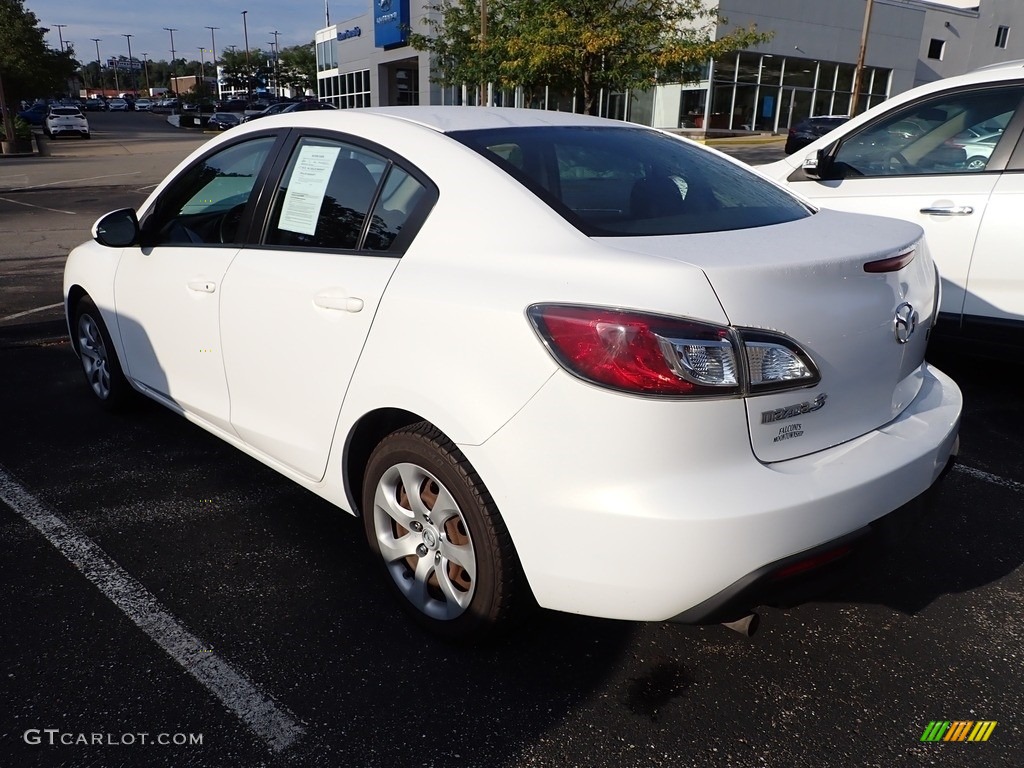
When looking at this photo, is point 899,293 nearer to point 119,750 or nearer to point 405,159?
point 405,159

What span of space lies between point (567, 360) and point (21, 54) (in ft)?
148

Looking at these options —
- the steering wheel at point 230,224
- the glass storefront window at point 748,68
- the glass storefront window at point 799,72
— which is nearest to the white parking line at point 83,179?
the steering wheel at point 230,224

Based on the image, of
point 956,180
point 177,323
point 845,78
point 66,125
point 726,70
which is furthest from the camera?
point 66,125

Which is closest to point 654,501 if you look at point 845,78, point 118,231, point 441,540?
point 441,540

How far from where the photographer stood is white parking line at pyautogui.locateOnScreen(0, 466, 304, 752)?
2.29m

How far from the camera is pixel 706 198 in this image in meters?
2.74

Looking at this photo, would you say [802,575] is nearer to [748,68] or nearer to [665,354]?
[665,354]

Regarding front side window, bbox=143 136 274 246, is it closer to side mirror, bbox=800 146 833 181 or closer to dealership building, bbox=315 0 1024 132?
side mirror, bbox=800 146 833 181

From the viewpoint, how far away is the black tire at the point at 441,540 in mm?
2289

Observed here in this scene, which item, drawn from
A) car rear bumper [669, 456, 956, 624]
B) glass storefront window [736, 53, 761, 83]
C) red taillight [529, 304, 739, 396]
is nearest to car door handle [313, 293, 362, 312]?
red taillight [529, 304, 739, 396]

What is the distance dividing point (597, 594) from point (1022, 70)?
4345 mm

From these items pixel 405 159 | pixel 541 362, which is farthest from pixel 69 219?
pixel 541 362

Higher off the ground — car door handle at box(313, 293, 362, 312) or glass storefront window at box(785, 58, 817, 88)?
glass storefront window at box(785, 58, 817, 88)

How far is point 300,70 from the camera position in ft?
313
